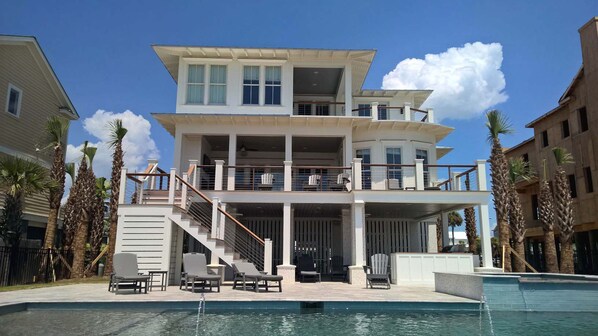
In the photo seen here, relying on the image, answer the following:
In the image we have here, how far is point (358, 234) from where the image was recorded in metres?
15.4

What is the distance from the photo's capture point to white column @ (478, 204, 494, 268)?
15.5 meters

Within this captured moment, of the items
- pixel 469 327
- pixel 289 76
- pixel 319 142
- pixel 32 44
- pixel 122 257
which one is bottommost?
pixel 469 327

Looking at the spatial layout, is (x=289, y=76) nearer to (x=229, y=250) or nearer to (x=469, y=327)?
(x=229, y=250)

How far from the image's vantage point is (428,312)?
31.9 feet

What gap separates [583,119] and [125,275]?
25.9 m

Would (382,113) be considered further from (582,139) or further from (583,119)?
(583,119)

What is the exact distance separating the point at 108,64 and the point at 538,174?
28325 mm

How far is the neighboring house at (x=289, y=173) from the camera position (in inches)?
584

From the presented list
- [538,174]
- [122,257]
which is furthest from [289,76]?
[538,174]

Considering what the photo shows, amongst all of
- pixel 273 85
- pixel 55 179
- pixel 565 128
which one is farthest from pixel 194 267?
pixel 565 128

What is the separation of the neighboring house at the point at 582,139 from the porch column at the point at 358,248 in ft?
52.2

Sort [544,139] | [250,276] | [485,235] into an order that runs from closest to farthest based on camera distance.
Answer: [250,276] → [485,235] → [544,139]

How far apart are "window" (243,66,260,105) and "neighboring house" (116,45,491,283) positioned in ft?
0.15

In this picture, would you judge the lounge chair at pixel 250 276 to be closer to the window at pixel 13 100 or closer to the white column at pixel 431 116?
the white column at pixel 431 116
